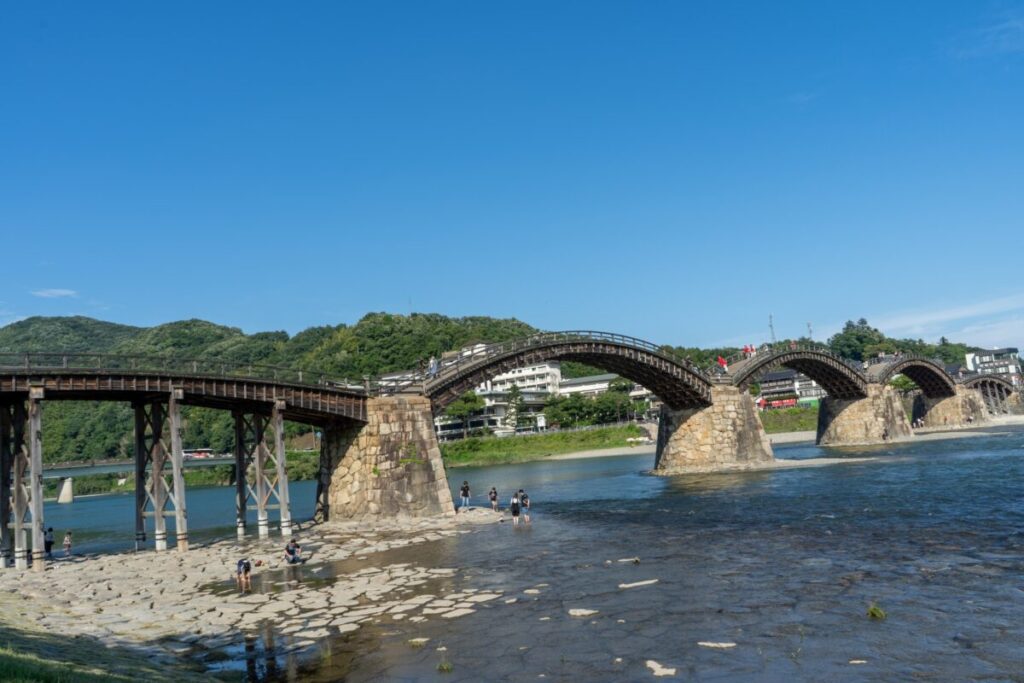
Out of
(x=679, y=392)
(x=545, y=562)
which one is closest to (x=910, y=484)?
(x=679, y=392)

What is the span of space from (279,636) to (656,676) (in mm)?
9513

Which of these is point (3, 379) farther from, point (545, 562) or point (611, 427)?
point (611, 427)

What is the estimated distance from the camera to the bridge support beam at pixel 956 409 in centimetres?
10969

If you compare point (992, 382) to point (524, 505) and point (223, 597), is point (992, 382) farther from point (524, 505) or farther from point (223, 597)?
point (223, 597)

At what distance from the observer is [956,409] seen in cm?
10988

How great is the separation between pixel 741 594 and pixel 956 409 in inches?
4452

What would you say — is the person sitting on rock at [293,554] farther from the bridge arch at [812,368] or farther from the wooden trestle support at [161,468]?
the bridge arch at [812,368]

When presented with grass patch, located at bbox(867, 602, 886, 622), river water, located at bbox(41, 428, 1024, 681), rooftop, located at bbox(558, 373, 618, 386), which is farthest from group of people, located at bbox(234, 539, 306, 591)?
rooftop, located at bbox(558, 373, 618, 386)

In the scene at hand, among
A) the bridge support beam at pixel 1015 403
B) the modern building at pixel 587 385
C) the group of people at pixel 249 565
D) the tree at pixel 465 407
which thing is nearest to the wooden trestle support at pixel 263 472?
the group of people at pixel 249 565

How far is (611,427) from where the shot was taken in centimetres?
12338

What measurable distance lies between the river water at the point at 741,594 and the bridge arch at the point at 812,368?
2826cm

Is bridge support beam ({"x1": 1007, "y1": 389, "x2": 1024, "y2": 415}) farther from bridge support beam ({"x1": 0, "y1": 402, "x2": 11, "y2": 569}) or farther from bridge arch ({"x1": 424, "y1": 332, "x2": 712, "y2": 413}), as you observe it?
bridge support beam ({"x1": 0, "y1": 402, "x2": 11, "y2": 569})

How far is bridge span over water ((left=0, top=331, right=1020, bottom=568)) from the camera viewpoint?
29641 mm

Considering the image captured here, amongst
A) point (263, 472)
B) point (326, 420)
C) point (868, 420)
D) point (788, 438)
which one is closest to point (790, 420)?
point (788, 438)
